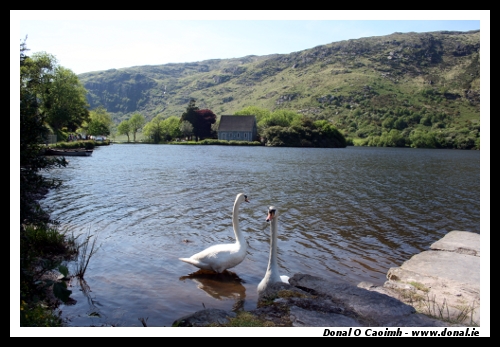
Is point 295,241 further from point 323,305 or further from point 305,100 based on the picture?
point 305,100

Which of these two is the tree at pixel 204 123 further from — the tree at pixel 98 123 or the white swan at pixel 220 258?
the white swan at pixel 220 258

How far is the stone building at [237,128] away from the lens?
126 m

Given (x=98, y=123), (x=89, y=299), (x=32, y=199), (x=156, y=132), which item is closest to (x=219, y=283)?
(x=89, y=299)

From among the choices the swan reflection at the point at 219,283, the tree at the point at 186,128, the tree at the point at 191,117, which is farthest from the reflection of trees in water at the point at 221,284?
the tree at the point at 191,117

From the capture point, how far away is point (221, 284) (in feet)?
28.4

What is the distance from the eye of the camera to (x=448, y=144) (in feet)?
385

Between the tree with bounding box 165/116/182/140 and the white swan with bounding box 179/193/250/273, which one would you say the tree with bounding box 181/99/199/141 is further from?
the white swan with bounding box 179/193/250/273

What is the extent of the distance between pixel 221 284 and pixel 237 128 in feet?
388

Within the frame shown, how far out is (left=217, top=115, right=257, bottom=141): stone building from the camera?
126 metres

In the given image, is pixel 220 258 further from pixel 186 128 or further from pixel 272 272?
pixel 186 128

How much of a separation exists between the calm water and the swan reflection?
0.08 ft

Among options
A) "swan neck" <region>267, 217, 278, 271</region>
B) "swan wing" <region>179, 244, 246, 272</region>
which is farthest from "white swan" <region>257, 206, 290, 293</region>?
"swan wing" <region>179, 244, 246, 272</region>

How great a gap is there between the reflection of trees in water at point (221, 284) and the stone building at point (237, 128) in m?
117

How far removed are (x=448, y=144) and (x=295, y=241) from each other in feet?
397
